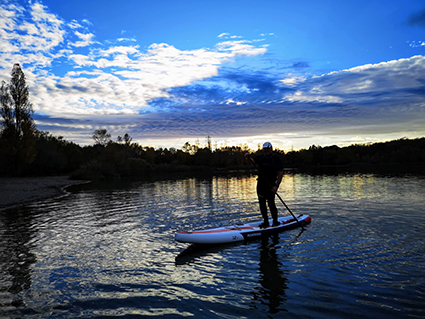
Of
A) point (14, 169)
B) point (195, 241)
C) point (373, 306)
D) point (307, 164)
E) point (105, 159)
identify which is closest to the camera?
point (373, 306)

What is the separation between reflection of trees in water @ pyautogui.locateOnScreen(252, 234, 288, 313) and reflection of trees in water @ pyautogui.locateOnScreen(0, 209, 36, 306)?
179 inches

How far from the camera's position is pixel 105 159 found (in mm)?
57906

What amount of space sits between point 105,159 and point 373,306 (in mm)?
59077

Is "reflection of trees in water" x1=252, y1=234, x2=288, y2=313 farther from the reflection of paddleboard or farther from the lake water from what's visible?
the reflection of paddleboard

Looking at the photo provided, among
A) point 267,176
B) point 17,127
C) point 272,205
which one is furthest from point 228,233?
point 17,127

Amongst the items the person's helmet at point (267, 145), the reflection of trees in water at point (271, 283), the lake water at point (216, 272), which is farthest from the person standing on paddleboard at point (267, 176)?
the reflection of trees in water at point (271, 283)

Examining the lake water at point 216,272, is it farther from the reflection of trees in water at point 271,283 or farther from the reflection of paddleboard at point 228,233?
the reflection of paddleboard at point 228,233

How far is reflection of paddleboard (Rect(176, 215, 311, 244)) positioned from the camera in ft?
26.1

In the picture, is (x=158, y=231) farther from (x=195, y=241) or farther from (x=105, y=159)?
(x=105, y=159)

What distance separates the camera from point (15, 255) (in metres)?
7.87

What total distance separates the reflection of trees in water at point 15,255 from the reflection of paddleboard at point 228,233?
3.80m

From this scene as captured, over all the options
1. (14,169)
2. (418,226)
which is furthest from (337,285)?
(14,169)

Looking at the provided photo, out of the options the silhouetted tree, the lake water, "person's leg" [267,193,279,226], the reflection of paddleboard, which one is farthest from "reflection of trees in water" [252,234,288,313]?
the silhouetted tree

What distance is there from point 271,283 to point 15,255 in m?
7.23
